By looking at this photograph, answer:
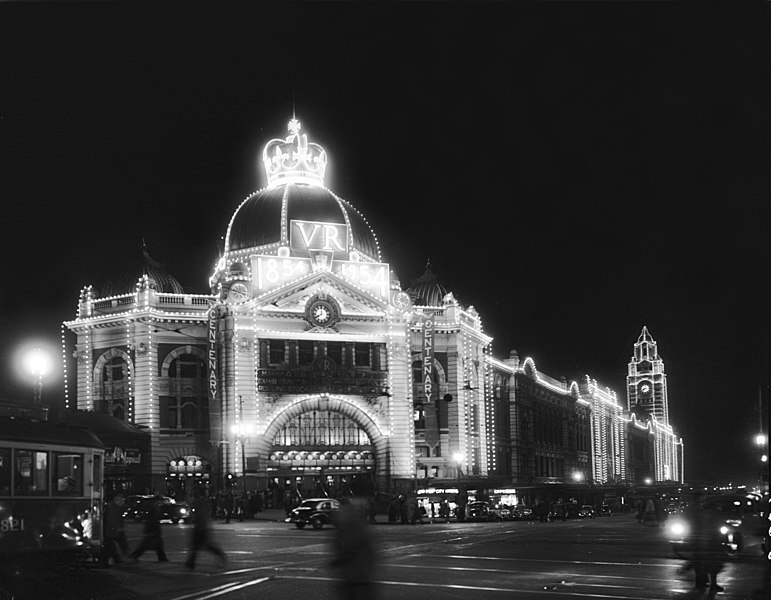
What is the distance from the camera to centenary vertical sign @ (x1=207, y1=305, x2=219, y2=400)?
237 feet

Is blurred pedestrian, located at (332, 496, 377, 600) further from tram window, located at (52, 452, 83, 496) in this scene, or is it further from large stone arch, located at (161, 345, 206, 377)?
large stone arch, located at (161, 345, 206, 377)

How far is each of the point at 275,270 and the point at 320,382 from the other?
8324 mm

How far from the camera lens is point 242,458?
7075 cm

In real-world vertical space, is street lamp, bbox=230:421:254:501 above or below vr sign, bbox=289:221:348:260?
below

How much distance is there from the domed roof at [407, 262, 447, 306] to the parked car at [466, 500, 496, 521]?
107ft

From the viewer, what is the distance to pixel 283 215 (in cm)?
8362

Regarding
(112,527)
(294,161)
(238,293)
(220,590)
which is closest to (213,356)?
(238,293)

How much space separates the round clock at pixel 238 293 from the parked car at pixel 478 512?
23.2 m

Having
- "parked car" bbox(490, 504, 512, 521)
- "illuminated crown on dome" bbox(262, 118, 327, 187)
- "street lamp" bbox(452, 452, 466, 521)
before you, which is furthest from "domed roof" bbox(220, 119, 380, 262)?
"parked car" bbox(490, 504, 512, 521)

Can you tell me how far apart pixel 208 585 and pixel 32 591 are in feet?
10.6

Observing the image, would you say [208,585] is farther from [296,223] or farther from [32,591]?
[296,223]

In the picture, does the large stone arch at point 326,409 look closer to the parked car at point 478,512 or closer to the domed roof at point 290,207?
the domed roof at point 290,207

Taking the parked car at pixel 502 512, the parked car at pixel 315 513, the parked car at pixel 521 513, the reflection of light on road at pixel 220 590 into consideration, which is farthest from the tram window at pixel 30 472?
the parked car at pixel 521 513

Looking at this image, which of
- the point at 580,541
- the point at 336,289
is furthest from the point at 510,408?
the point at 580,541
